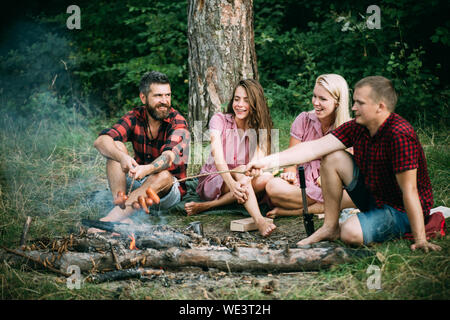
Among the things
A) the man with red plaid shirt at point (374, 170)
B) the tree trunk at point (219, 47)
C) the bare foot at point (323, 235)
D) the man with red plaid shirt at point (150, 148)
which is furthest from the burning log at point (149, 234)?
the tree trunk at point (219, 47)

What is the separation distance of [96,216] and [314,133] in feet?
7.50

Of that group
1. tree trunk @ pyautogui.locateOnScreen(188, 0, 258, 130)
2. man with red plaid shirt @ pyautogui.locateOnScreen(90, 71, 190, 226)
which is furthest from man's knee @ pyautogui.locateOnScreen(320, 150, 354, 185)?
tree trunk @ pyautogui.locateOnScreen(188, 0, 258, 130)

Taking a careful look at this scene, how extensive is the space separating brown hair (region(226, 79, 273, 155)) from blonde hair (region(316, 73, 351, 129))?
56 centimetres

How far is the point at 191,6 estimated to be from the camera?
209 inches

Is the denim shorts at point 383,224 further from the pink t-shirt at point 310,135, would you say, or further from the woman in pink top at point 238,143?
the woman in pink top at point 238,143

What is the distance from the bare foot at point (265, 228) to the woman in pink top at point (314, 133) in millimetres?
417

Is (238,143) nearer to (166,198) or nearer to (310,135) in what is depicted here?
(310,135)

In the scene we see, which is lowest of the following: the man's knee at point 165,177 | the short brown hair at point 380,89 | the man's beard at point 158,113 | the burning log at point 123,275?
the burning log at point 123,275

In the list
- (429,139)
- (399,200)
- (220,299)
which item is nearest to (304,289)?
(220,299)

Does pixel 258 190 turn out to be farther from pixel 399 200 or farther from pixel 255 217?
pixel 399 200

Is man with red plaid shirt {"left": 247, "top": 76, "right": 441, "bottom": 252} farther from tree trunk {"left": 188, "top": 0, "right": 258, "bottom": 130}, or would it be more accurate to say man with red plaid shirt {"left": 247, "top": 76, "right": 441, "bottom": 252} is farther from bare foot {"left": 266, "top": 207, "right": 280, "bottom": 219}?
tree trunk {"left": 188, "top": 0, "right": 258, "bottom": 130}

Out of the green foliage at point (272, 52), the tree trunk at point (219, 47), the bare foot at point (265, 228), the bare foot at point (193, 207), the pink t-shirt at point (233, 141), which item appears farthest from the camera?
the green foliage at point (272, 52)

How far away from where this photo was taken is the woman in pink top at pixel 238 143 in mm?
3936
